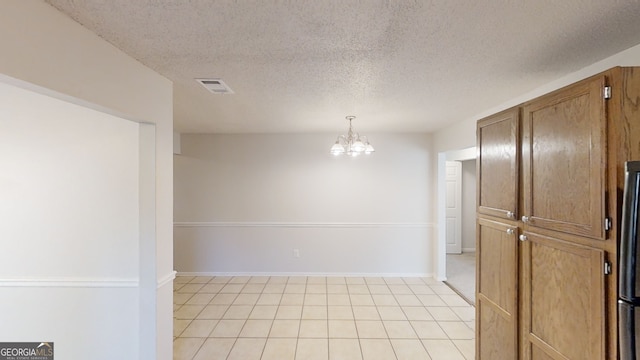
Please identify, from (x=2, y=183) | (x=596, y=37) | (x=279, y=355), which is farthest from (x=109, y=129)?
(x=596, y=37)

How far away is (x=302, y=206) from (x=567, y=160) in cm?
368

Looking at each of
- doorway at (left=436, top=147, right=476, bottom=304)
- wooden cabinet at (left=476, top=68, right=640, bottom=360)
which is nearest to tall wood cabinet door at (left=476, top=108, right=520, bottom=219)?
wooden cabinet at (left=476, top=68, right=640, bottom=360)

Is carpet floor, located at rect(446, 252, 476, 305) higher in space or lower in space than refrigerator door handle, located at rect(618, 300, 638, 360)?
lower

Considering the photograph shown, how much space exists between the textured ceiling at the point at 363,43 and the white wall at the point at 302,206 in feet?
6.74

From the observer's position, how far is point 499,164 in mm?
1850

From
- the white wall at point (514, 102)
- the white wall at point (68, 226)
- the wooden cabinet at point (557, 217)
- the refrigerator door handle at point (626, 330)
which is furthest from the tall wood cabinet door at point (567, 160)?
the white wall at point (68, 226)

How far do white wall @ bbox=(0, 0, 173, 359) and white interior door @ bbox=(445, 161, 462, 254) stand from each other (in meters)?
5.68

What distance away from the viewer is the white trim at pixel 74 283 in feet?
6.83

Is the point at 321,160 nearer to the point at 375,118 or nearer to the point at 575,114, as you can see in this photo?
the point at 375,118

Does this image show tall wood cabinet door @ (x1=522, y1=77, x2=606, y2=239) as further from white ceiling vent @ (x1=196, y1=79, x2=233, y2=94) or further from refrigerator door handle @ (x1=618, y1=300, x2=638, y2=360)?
white ceiling vent @ (x1=196, y1=79, x2=233, y2=94)

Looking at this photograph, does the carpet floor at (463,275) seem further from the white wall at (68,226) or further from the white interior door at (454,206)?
the white wall at (68,226)

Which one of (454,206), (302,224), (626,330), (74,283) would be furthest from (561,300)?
(454,206)

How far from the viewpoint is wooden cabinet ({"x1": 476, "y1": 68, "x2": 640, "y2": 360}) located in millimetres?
1161

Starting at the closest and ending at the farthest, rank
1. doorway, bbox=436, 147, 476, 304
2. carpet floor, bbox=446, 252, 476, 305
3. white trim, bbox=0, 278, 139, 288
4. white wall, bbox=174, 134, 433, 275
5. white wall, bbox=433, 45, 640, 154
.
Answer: white wall, bbox=433, 45, 640, 154, white trim, bbox=0, 278, 139, 288, carpet floor, bbox=446, 252, 476, 305, white wall, bbox=174, 134, 433, 275, doorway, bbox=436, 147, 476, 304
